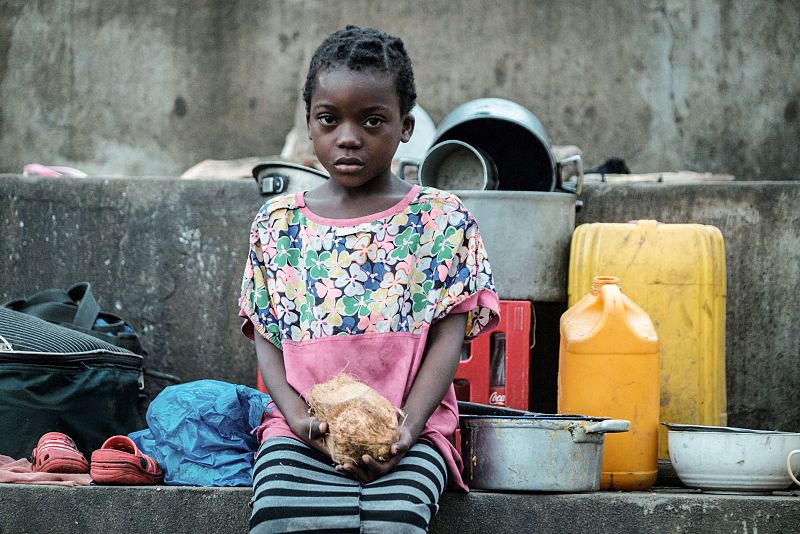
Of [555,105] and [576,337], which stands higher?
[555,105]

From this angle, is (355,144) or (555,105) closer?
(355,144)

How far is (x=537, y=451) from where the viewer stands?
262cm

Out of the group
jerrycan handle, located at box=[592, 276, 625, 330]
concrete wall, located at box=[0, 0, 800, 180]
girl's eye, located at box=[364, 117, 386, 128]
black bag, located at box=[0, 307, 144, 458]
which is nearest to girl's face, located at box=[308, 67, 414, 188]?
girl's eye, located at box=[364, 117, 386, 128]

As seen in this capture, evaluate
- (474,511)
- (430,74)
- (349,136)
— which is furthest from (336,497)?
(430,74)

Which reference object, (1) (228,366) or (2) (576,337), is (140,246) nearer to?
(1) (228,366)

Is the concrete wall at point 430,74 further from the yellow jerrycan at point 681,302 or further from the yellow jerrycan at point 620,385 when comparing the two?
the yellow jerrycan at point 620,385

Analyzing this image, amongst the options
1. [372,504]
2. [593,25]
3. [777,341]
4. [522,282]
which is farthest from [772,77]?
[372,504]

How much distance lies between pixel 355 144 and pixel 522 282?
1109mm

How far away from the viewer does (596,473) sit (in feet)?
8.84

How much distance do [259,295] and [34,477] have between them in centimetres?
77

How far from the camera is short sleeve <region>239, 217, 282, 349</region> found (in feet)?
8.68

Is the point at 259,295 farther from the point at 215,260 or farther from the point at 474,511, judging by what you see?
the point at 215,260

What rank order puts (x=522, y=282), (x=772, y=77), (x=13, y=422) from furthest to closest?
1. (x=772, y=77)
2. (x=522, y=282)
3. (x=13, y=422)

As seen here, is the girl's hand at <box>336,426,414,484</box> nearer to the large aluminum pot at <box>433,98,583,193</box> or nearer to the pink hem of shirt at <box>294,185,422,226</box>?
the pink hem of shirt at <box>294,185,422,226</box>
